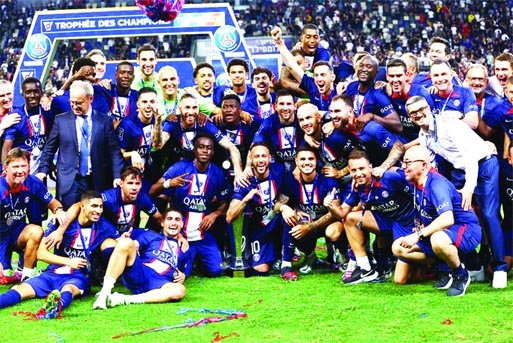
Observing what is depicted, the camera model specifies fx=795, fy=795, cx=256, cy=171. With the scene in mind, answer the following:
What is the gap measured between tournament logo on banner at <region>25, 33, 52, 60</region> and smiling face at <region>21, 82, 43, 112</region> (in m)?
12.7

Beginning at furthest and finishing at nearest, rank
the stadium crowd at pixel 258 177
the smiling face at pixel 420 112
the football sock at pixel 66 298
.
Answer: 1. the stadium crowd at pixel 258 177
2. the smiling face at pixel 420 112
3. the football sock at pixel 66 298

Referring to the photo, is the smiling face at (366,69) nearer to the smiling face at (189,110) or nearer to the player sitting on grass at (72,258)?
the smiling face at (189,110)

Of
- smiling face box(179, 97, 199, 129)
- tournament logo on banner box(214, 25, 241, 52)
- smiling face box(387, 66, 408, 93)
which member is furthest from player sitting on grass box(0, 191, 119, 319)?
tournament logo on banner box(214, 25, 241, 52)

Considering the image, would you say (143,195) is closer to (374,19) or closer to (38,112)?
(38,112)

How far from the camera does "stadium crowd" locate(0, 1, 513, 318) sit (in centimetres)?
608

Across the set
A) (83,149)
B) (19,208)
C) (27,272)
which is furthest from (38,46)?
(27,272)

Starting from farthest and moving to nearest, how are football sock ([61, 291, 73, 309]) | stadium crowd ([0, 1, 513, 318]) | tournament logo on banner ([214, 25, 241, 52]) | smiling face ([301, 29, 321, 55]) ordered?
1. tournament logo on banner ([214, 25, 241, 52])
2. smiling face ([301, 29, 321, 55])
3. stadium crowd ([0, 1, 513, 318])
4. football sock ([61, 291, 73, 309])

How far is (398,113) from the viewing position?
22.7 ft

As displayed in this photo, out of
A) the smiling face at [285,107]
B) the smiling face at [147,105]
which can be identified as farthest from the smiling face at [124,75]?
the smiling face at [285,107]

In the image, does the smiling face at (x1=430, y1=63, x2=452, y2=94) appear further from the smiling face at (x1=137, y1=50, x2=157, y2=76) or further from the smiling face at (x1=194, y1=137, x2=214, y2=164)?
the smiling face at (x1=137, y1=50, x2=157, y2=76)

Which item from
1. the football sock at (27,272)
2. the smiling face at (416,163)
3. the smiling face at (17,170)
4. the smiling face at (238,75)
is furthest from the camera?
the smiling face at (238,75)

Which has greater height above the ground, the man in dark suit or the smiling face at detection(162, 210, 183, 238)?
the man in dark suit

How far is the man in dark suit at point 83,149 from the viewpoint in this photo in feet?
22.6

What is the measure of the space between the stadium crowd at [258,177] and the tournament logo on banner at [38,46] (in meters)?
12.2
